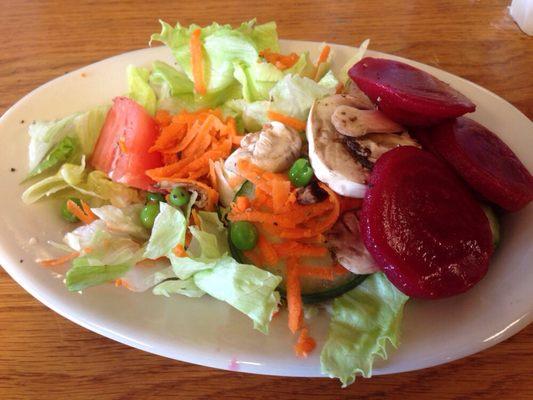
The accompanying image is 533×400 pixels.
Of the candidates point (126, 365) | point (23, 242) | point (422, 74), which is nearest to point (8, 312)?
point (23, 242)

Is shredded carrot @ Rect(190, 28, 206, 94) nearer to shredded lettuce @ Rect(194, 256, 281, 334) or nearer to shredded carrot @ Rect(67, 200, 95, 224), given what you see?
shredded carrot @ Rect(67, 200, 95, 224)

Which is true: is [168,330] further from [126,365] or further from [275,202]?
[275,202]

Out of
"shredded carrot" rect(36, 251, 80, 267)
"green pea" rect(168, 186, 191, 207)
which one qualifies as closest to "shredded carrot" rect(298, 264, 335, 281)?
"green pea" rect(168, 186, 191, 207)

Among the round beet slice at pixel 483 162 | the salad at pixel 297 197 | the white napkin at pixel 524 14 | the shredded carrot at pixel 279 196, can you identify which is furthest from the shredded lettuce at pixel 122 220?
the white napkin at pixel 524 14

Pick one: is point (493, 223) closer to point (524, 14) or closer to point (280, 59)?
point (280, 59)

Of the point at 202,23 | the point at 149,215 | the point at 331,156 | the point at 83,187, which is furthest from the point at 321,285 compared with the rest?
the point at 202,23
